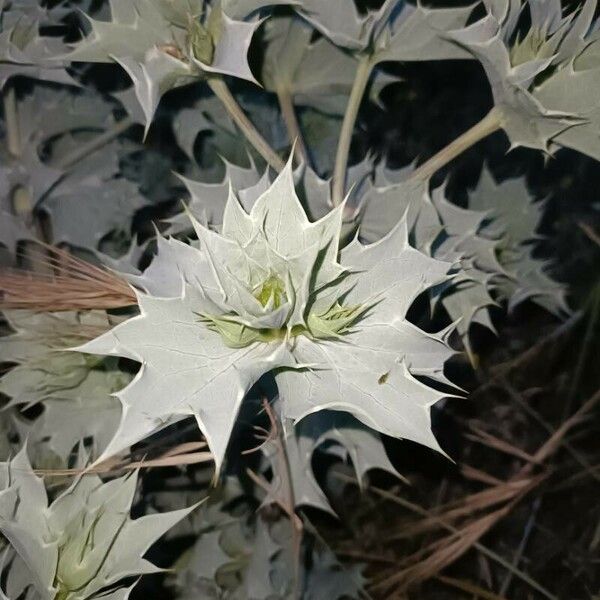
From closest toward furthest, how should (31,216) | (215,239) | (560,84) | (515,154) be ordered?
(215,239) → (560,84) → (31,216) → (515,154)

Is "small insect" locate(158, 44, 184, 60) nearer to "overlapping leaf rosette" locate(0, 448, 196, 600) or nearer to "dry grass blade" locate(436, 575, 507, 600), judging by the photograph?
"overlapping leaf rosette" locate(0, 448, 196, 600)

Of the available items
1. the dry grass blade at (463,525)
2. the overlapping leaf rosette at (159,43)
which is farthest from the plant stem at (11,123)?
the dry grass blade at (463,525)

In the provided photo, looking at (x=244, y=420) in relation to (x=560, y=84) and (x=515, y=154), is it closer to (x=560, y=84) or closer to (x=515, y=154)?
(x=560, y=84)

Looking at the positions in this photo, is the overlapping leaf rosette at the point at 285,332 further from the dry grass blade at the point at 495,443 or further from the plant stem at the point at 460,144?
the dry grass blade at the point at 495,443

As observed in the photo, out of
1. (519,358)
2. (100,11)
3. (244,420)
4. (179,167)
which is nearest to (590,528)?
(519,358)

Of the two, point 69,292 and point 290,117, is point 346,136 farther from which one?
point 69,292

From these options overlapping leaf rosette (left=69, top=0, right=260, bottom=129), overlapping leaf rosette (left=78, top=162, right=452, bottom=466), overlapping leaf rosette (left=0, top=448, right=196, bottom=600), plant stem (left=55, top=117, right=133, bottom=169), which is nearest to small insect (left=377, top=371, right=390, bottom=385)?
overlapping leaf rosette (left=78, top=162, right=452, bottom=466)
